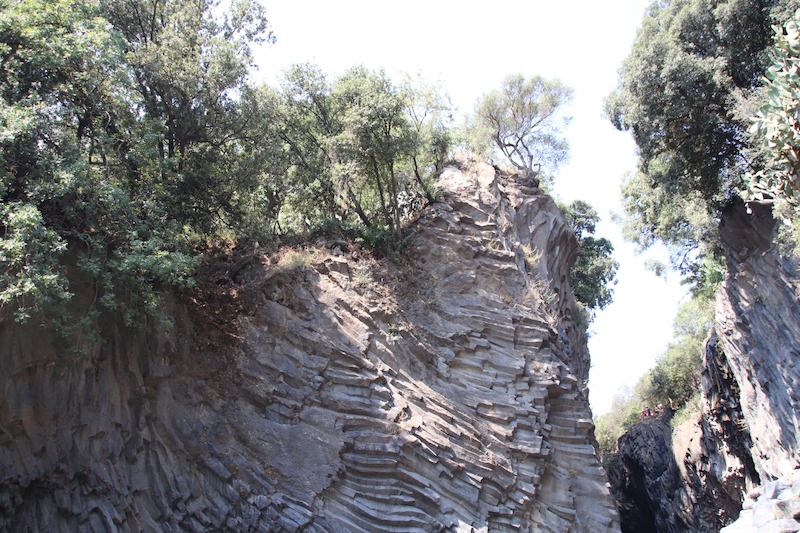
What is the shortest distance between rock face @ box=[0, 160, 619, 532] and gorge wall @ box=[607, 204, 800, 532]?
17.6ft

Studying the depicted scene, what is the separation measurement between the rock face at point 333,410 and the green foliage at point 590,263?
13420 mm

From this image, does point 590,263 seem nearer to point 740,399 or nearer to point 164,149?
point 740,399

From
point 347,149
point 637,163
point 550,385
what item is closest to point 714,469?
point 550,385

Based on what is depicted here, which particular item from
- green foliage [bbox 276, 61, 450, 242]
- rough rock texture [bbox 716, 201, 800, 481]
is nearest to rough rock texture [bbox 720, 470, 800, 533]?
rough rock texture [bbox 716, 201, 800, 481]

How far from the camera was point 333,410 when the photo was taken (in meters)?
13.4

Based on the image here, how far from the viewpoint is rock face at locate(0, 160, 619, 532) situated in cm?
1060

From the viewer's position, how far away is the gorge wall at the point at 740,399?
16906 millimetres

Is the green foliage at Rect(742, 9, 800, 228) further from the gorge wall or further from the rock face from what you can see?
the rock face

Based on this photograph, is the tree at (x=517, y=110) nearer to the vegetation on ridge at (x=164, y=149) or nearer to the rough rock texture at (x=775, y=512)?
the vegetation on ridge at (x=164, y=149)

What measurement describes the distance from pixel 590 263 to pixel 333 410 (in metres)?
21.7

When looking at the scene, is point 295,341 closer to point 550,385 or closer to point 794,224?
point 550,385

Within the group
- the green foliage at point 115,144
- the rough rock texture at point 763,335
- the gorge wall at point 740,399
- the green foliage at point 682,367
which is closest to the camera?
the green foliage at point 115,144

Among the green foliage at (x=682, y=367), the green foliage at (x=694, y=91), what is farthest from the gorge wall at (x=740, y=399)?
the green foliage at (x=682, y=367)

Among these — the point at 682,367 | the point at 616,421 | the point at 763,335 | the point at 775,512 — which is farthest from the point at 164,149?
the point at 616,421
